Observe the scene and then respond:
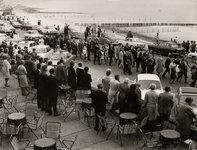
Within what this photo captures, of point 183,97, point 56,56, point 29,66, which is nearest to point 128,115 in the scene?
point 183,97

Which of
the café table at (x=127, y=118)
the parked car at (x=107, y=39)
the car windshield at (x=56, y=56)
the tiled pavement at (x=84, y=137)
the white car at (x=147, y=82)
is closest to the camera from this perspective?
the tiled pavement at (x=84, y=137)

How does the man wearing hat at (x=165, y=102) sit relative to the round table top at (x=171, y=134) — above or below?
above

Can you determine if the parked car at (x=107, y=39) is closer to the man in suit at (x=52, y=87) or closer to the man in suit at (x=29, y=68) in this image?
the man in suit at (x=29, y=68)

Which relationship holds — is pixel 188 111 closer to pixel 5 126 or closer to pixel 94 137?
pixel 94 137

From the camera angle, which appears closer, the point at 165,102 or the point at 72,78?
the point at 165,102

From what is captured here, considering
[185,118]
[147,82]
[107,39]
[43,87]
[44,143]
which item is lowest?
[44,143]

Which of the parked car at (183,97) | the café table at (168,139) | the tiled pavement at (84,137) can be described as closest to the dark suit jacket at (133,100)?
the tiled pavement at (84,137)

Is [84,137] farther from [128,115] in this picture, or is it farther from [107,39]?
[107,39]

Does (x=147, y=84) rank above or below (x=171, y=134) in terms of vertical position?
above

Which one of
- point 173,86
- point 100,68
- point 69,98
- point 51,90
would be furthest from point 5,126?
Result: point 100,68

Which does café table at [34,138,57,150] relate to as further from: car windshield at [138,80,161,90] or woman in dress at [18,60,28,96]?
car windshield at [138,80,161,90]

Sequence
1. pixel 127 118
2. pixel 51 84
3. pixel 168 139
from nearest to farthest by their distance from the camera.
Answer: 1. pixel 168 139
2. pixel 127 118
3. pixel 51 84

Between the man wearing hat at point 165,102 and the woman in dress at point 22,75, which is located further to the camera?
the woman in dress at point 22,75

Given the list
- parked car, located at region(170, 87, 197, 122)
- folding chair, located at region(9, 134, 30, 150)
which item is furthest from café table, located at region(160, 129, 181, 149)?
folding chair, located at region(9, 134, 30, 150)
